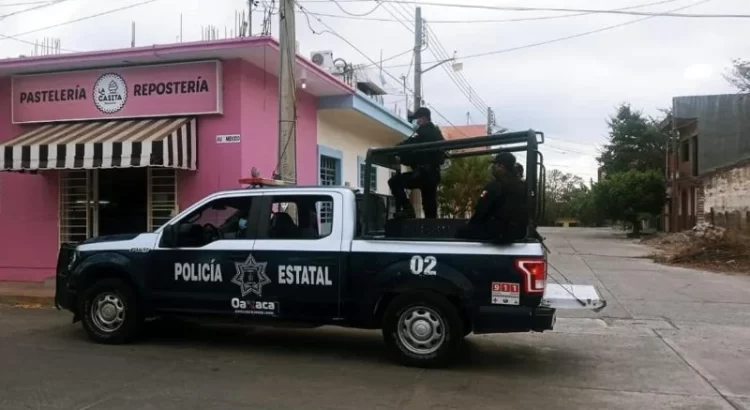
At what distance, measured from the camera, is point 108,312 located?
7.52 metres

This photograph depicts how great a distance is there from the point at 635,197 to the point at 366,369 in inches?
1323

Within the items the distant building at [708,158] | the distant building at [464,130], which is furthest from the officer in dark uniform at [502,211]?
the distant building at [464,130]

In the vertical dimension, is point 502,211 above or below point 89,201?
below

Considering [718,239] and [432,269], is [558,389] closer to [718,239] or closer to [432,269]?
[432,269]

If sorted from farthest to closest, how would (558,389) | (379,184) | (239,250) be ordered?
1. (379,184)
2. (239,250)
3. (558,389)

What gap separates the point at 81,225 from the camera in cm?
1298

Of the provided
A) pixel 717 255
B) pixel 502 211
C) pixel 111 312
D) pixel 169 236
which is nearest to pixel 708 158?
pixel 717 255

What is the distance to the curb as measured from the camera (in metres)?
10.9

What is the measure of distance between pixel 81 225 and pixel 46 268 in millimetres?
1190

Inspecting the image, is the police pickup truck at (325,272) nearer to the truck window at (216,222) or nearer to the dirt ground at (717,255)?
the truck window at (216,222)

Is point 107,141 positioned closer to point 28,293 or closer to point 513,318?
point 28,293

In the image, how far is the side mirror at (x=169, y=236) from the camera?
7285mm

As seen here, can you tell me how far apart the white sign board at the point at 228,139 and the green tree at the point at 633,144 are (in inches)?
1774

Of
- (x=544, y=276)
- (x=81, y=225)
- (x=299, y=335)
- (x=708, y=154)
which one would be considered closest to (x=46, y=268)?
(x=81, y=225)
